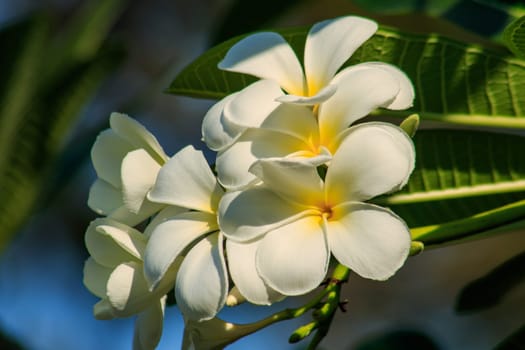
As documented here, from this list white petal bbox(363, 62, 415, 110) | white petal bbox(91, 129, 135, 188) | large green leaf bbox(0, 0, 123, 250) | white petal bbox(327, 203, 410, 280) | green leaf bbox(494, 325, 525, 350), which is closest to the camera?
white petal bbox(327, 203, 410, 280)

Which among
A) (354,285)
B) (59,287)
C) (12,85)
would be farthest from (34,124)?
(354,285)

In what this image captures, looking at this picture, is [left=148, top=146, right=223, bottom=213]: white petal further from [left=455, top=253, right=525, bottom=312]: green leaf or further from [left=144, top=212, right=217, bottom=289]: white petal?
[left=455, top=253, right=525, bottom=312]: green leaf

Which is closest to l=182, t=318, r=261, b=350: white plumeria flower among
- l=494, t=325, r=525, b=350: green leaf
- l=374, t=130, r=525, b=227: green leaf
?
l=374, t=130, r=525, b=227: green leaf

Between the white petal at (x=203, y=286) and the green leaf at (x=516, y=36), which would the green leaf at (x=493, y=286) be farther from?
the white petal at (x=203, y=286)

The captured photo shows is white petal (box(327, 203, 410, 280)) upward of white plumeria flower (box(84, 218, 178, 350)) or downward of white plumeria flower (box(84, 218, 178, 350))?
upward

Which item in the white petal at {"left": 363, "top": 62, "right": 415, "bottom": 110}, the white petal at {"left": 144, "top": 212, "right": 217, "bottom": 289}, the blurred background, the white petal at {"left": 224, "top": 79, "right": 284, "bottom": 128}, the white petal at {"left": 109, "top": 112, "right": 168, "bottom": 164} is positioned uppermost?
the white petal at {"left": 224, "top": 79, "right": 284, "bottom": 128}

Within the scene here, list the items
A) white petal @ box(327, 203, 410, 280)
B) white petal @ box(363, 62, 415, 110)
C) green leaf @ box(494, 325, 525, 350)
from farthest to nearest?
green leaf @ box(494, 325, 525, 350), white petal @ box(363, 62, 415, 110), white petal @ box(327, 203, 410, 280)
